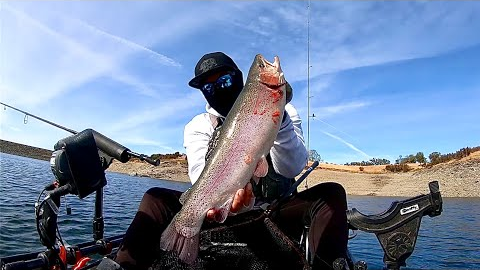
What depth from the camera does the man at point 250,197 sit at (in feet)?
9.88

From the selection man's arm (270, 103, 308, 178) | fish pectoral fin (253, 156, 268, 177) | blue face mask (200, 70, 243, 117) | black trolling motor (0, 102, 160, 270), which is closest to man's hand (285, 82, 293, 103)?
man's arm (270, 103, 308, 178)

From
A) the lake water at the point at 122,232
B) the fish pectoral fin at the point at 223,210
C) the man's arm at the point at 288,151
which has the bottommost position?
the lake water at the point at 122,232

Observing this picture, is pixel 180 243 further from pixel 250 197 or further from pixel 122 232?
pixel 122 232

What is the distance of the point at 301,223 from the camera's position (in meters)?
3.49

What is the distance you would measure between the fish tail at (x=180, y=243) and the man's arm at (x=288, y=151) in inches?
35.0

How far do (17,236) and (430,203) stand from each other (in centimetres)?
794

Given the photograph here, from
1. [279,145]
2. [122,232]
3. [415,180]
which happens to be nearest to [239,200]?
[279,145]

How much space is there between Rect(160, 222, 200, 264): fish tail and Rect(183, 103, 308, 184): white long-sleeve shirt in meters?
0.50

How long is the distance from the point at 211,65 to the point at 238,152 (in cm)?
113

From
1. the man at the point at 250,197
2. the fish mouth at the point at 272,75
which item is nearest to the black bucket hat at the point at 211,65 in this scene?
the man at the point at 250,197

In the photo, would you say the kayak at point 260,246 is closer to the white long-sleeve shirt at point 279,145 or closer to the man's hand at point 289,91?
the white long-sleeve shirt at point 279,145

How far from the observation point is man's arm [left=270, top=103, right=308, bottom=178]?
3027 millimetres

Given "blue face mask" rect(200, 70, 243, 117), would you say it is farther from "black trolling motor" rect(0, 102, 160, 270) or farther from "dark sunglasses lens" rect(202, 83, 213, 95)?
"black trolling motor" rect(0, 102, 160, 270)

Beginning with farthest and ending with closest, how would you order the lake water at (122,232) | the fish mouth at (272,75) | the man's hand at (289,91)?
the lake water at (122,232) < the man's hand at (289,91) < the fish mouth at (272,75)
